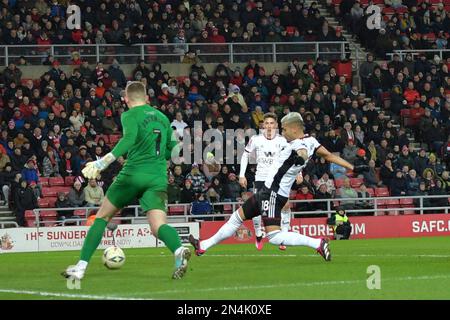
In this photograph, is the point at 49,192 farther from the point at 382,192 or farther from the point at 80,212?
the point at 382,192

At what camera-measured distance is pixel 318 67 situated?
3800cm

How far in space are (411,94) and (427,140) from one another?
1.89 meters

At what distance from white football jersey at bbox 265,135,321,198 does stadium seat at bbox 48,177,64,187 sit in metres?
14.9

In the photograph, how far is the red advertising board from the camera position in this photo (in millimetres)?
30578

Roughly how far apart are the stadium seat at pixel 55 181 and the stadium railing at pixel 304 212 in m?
0.89

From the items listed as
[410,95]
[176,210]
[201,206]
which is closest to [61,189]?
[176,210]

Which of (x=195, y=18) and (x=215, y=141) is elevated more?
(x=195, y=18)

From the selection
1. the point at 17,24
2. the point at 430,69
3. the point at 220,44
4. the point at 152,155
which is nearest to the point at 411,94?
the point at 430,69

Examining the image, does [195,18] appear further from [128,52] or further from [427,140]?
[427,140]

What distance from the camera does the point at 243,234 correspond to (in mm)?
30703

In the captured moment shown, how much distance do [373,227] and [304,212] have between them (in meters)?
2.09

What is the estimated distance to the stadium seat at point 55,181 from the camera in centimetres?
3141
